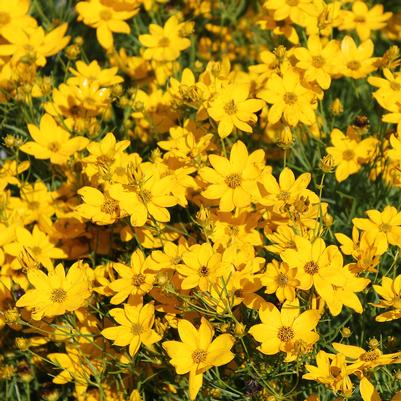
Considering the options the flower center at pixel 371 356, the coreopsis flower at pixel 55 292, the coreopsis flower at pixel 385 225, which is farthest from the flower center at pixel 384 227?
the coreopsis flower at pixel 55 292

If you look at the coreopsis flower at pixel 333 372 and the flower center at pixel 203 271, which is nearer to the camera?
the coreopsis flower at pixel 333 372

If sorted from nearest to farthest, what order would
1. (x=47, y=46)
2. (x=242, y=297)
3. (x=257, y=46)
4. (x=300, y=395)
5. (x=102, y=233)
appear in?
(x=242, y=297) < (x=300, y=395) < (x=102, y=233) < (x=47, y=46) < (x=257, y=46)

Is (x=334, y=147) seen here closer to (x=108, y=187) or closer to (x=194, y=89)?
(x=194, y=89)

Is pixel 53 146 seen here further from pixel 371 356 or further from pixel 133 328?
pixel 371 356

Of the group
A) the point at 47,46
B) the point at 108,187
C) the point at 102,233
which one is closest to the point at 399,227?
the point at 108,187

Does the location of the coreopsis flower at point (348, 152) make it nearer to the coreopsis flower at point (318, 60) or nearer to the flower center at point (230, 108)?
the coreopsis flower at point (318, 60)

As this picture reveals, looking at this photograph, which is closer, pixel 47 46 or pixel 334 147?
pixel 334 147

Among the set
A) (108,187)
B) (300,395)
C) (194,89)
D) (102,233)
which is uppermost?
(194,89)
